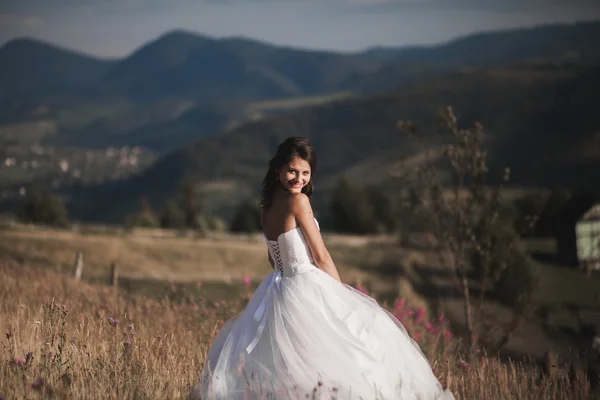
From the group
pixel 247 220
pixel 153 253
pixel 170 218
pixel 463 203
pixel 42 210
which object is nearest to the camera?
pixel 463 203

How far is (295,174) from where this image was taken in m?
5.24

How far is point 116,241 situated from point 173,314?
34893 mm

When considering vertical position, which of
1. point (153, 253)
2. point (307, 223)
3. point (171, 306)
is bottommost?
point (153, 253)

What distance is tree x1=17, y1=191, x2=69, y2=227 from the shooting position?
250ft

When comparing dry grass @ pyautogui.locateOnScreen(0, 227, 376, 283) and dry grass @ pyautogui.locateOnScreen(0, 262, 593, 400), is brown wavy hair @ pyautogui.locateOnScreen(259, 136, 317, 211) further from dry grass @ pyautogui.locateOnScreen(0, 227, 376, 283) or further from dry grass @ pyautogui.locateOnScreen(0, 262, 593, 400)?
dry grass @ pyautogui.locateOnScreen(0, 227, 376, 283)

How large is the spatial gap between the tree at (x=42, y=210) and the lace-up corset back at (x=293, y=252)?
240 ft

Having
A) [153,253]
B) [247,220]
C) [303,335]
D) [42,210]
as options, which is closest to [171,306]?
[303,335]

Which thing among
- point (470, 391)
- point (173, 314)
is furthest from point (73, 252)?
point (470, 391)

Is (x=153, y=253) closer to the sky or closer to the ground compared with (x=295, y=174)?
closer to the ground

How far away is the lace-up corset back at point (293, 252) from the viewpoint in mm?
5223

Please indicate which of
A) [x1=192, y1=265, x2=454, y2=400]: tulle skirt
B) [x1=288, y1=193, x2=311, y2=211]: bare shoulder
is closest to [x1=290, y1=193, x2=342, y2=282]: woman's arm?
[x1=288, y1=193, x2=311, y2=211]: bare shoulder

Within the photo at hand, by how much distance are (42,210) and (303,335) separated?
251ft

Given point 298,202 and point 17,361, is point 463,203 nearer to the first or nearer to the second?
point 298,202

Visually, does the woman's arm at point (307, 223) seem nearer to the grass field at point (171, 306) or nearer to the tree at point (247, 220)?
the grass field at point (171, 306)
